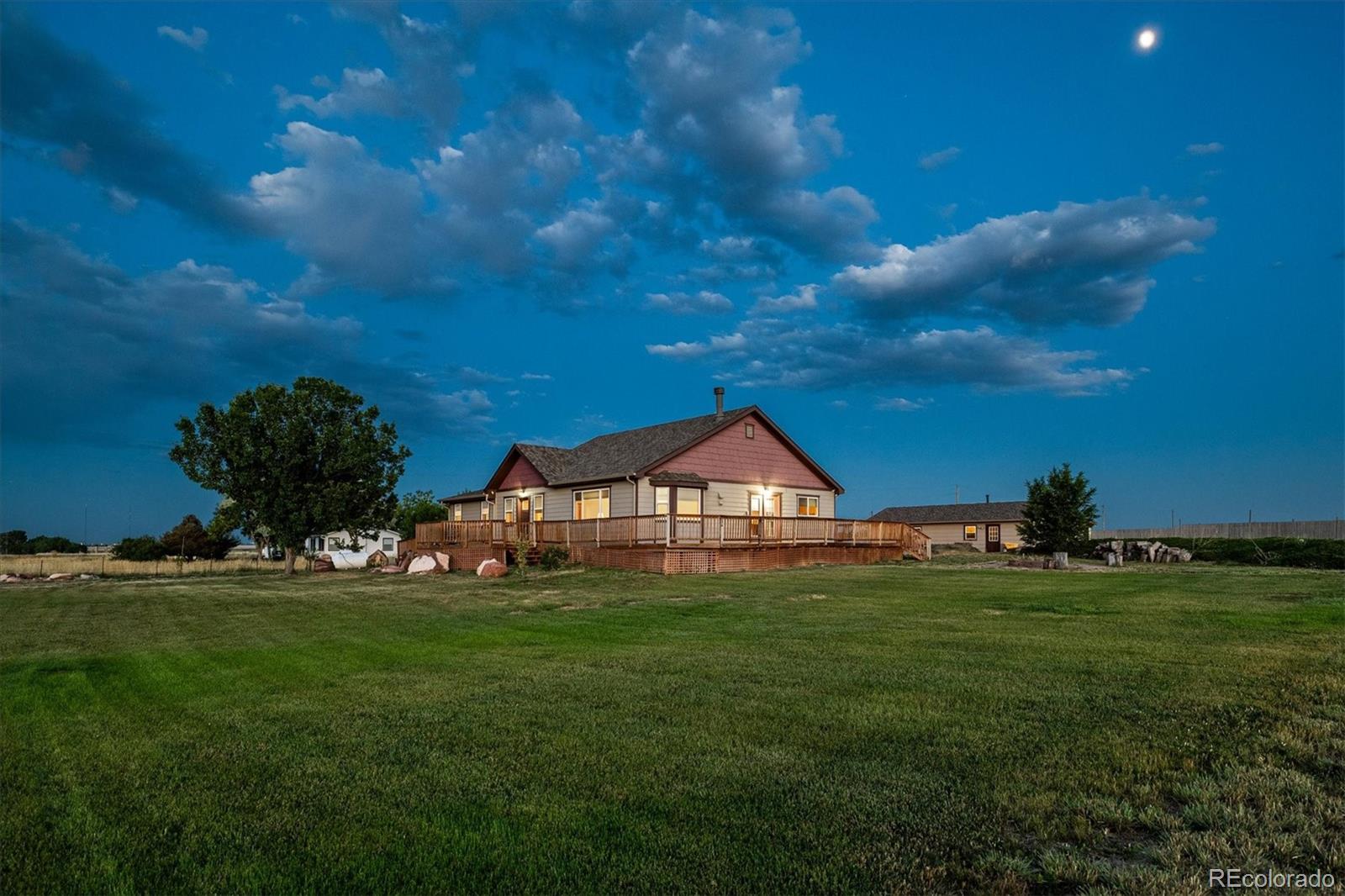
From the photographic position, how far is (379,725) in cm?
581

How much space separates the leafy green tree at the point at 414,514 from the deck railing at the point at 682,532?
46.6ft

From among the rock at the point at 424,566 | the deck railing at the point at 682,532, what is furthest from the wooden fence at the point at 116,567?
Answer: the deck railing at the point at 682,532

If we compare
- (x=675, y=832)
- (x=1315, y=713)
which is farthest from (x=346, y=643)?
(x=1315, y=713)

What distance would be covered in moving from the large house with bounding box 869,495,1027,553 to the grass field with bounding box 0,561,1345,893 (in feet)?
171


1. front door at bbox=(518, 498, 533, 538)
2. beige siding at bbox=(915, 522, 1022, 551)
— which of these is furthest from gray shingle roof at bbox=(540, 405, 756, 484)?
beige siding at bbox=(915, 522, 1022, 551)

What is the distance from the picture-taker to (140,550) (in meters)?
44.8

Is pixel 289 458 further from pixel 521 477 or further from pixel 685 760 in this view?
pixel 685 760

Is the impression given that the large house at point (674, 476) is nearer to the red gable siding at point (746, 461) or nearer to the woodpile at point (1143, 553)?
the red gable siding at point (746, 461)

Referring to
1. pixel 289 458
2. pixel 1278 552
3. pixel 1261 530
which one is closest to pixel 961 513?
pixel 1261 530

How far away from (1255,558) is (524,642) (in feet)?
115

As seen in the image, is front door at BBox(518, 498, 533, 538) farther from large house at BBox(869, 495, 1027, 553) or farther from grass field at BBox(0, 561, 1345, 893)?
large house at BBox(869, 495, 1027, 553)

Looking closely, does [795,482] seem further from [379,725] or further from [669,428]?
[379,725]

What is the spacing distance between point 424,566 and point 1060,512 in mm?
29372

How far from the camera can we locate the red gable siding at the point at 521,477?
35938 millimetres
